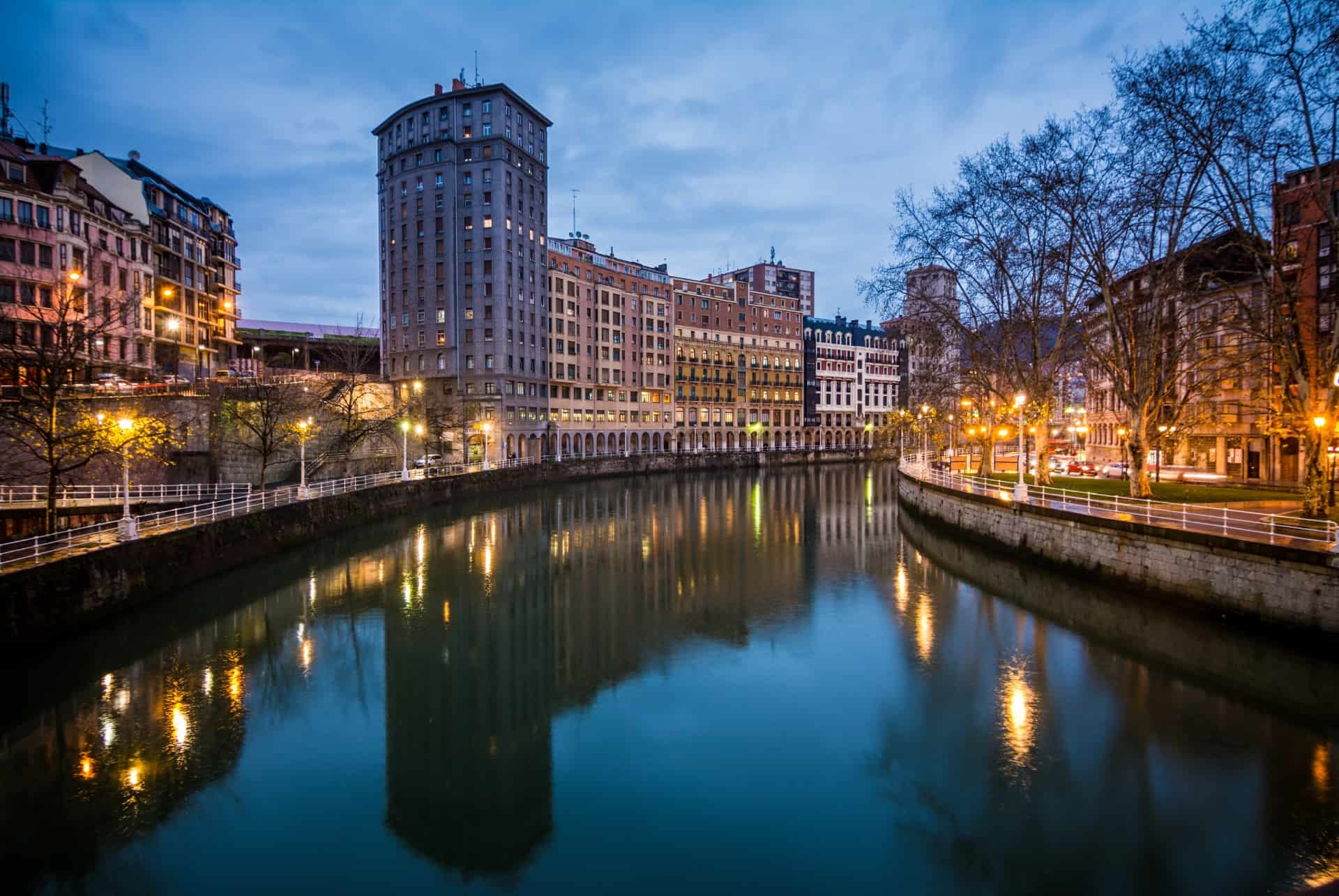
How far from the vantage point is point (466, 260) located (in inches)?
2694

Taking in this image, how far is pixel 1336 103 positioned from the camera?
19.5m

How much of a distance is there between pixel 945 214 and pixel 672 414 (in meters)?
60.9

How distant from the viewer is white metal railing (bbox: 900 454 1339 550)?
16891 mm

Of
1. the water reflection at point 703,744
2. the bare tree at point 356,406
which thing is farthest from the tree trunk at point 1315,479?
the bare tree at point 356,406

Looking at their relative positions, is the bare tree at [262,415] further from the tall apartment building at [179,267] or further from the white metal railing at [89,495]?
the tall apartment building at [179,267]

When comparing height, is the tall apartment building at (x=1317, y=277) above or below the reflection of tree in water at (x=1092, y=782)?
above

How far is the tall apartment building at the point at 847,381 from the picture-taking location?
11612cm

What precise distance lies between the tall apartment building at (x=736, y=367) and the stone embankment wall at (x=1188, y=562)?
70.7 m

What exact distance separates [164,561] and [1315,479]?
38.2m

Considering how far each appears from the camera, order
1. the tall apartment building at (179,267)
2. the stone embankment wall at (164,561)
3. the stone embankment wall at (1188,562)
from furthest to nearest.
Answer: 1. the tall apartment building at (179,267)
2. the stone embankment wall at (164,561)
3. the stone embankment wall at (1188,562)

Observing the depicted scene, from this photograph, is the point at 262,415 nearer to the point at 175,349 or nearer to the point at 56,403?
the point at 56,403

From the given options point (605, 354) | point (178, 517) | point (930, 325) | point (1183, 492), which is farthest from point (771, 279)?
point (178, 517)

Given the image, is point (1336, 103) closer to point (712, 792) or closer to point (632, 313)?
point (712, 792)

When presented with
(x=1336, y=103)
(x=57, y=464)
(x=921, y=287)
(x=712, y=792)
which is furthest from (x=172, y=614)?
(x=921, y=287)
